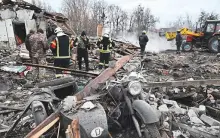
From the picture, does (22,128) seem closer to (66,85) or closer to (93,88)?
(66,85)

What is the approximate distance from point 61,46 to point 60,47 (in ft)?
0.12

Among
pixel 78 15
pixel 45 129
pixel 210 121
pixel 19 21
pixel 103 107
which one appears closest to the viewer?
pixel 45 129

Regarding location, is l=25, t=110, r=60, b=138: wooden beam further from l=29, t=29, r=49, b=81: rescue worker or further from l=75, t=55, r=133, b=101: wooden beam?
l=29, t=29, r=49, b=81: rescue worker

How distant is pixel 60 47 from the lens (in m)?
6.45

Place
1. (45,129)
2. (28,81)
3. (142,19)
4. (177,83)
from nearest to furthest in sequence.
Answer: (45,129)
(177,83)
(28,81)
(142,19)

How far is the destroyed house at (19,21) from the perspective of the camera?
12.6 meters

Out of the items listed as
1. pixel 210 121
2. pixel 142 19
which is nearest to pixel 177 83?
pixel 210 121

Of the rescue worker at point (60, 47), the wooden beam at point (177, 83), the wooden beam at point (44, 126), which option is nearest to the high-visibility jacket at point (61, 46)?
the rescue worker at point (60, 47)

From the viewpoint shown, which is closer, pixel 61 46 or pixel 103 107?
pixel 103 107

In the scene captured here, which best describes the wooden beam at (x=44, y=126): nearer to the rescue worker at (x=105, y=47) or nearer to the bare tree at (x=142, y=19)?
the rescue worker at (x=105, y=47)

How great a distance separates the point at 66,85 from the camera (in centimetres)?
404

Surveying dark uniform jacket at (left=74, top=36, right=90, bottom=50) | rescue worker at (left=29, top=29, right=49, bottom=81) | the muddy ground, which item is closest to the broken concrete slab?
the muddy ground

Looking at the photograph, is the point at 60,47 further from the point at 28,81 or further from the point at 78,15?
the point at 78,15

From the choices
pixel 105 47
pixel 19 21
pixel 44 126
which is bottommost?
pixel 44 126
